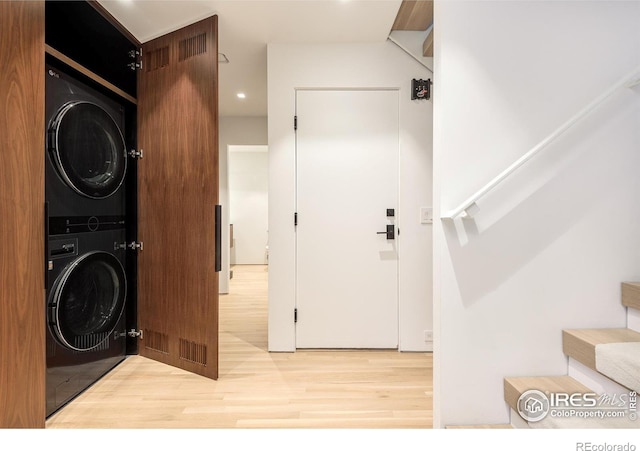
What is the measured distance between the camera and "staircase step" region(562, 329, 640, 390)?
1298 millimetres

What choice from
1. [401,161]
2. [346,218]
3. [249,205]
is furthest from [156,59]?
[249,205]

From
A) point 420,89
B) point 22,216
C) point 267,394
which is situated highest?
point 420,89

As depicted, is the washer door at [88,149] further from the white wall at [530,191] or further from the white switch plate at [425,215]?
the white switch plate at [425,215]

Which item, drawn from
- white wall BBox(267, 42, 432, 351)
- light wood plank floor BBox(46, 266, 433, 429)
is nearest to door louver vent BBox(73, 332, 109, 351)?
light wood plank floor BBox(46, 266, 433, 429)

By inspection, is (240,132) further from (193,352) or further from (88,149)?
(193,352)

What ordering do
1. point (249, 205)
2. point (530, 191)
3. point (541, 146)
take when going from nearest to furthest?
point (541, 146) < point (530, 191) < point (249, 205)

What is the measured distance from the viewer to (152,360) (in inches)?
108

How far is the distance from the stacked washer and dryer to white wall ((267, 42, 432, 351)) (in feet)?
3.69

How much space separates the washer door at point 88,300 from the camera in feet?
6.56

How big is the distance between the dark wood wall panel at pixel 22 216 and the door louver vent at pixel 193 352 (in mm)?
922

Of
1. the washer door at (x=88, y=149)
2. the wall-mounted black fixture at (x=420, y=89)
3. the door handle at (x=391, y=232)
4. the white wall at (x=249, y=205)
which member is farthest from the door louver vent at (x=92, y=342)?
the white wall at (x=249, y=205)

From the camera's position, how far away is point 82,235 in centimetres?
222

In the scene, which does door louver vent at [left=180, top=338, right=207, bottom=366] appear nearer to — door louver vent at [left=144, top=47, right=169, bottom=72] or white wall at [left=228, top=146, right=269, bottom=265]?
door louver vent at [left=144, top=47, right=169, bottom=72]

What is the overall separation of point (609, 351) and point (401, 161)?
1.90 m
